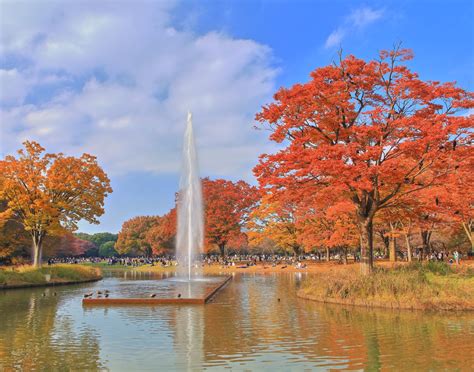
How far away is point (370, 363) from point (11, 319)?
15648 millimetres

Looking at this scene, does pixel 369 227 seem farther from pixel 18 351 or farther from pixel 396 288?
pixel 18 351

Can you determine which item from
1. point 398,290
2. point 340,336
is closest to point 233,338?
point 340,336

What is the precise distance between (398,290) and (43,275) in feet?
101

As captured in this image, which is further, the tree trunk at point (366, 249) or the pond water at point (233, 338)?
the tree trunk at point (366, 249)

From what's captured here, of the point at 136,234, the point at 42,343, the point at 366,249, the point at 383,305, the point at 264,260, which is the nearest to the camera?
the point at 42,343

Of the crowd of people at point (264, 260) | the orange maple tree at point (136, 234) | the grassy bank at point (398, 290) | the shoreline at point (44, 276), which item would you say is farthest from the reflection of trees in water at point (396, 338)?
the orange maple tree at point (136, 234)

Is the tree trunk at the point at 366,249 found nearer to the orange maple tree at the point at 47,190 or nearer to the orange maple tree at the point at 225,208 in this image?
the orange maple tree at the point at 47,190

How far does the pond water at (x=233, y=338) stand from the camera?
11.5m

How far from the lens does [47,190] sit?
44312 millimetres

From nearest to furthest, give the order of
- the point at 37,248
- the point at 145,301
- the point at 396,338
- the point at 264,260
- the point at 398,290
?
the point at 396,338 → the point at 398,290 → the point at 145,301 → the point at 37,248 → the point at 264,260

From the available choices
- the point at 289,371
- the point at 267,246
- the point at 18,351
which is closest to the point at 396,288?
the point at 289,371

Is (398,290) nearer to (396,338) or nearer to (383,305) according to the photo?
(383,305)

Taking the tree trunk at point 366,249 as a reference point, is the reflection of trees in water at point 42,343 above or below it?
below

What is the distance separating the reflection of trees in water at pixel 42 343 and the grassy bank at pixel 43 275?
14548 mm
